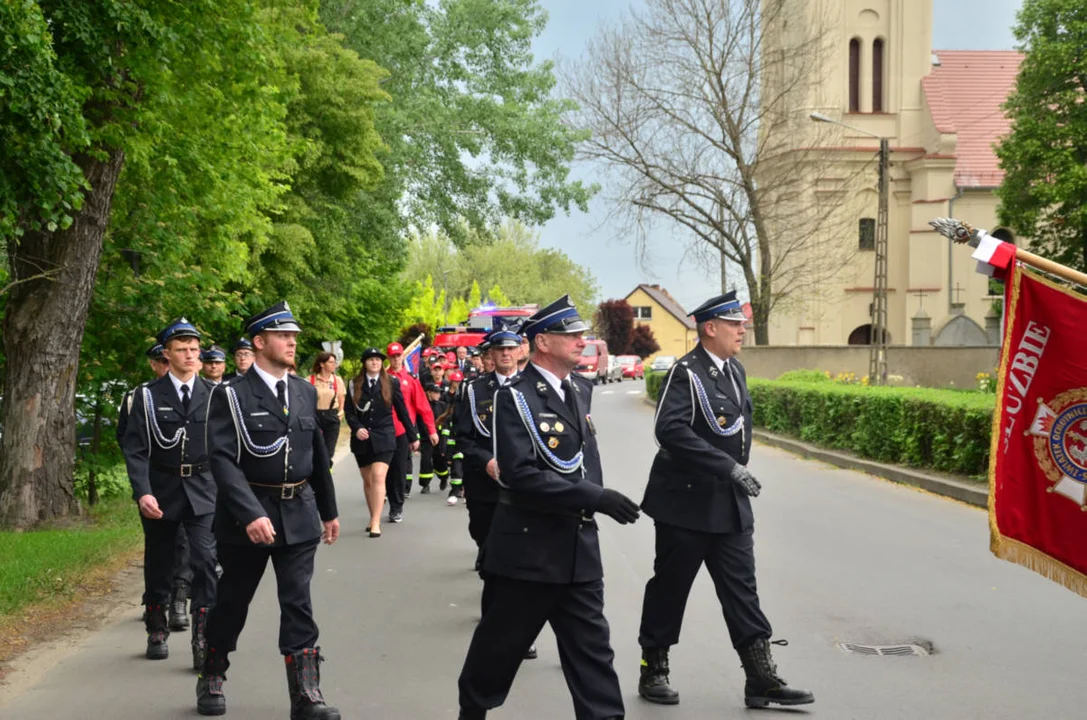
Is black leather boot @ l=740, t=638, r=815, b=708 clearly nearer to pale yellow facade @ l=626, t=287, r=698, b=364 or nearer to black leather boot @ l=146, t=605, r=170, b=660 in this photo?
black leather boot @ l=146, t=605, r=170, b=660

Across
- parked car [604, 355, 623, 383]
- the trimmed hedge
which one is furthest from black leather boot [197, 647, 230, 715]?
parked car [604, 355, 623, 383]

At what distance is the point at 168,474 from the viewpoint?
772 cm

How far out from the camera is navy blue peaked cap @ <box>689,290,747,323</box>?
259 inches

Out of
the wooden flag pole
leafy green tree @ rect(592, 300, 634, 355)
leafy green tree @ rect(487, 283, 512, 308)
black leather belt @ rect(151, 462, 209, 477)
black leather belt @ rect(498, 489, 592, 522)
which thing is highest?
leafy green tree @ rect(487, 283, 512, 308)

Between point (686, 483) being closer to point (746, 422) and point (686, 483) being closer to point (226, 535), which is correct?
point (746, 422)

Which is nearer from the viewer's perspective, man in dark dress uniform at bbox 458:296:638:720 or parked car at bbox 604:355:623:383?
man in dark dress uniform at bbox 458:296:638:720

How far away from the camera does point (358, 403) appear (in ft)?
42.5

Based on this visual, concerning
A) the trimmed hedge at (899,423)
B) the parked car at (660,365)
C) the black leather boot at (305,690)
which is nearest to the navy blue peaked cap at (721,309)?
the black leather boot at (305,690)

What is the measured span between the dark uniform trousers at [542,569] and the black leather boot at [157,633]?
3.14m

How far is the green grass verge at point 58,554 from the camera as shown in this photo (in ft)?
29.7

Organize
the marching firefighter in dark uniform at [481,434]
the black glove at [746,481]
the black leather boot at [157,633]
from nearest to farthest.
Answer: the black glove at [746,481]
the black leather boot at [157,633]
the marching firefighter in dark uniform at [481,434]

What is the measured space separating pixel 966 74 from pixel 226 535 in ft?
198

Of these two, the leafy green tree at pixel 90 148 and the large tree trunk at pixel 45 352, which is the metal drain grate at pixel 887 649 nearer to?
the leafy green tree at pixel 90 148

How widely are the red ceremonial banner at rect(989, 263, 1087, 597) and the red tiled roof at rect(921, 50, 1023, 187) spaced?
51.4 metres
